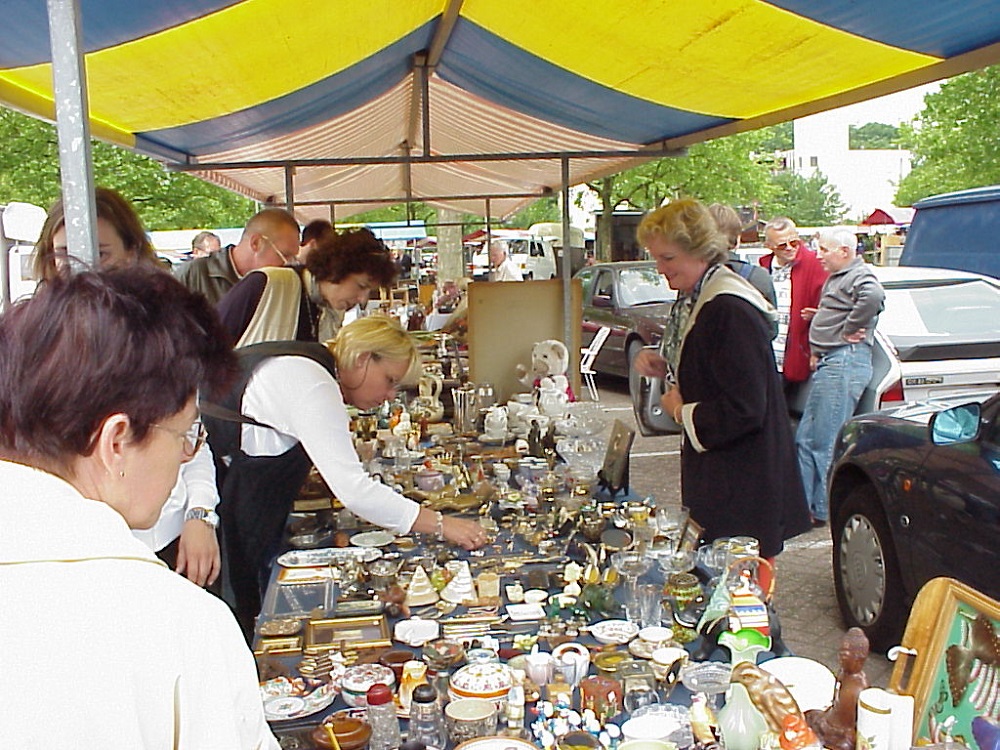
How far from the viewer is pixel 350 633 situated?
237 cm

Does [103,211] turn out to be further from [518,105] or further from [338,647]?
[518,105]

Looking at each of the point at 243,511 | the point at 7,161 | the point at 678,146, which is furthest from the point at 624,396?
the point at 7,161

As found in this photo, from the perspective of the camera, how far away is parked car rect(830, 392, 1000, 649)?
3369 mm

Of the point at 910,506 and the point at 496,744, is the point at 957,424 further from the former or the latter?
the point at 496,744

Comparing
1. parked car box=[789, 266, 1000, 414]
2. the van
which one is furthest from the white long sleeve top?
the van

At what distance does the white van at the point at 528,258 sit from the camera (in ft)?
52.4

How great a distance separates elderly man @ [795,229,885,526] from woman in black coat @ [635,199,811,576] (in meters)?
2.51

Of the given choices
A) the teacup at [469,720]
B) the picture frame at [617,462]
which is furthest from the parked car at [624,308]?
the teacup at [469,720]

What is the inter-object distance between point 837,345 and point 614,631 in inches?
151

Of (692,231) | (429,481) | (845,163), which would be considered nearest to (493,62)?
(692,231)

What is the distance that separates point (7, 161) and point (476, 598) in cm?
1725

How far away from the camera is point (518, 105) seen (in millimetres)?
6090

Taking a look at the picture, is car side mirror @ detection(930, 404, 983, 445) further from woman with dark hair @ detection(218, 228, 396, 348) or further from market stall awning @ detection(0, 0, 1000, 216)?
woman with dark hair @ detection(218, 228, 396, 348)

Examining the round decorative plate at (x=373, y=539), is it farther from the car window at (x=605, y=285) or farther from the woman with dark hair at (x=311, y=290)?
the car window at (x=605, y=285)
